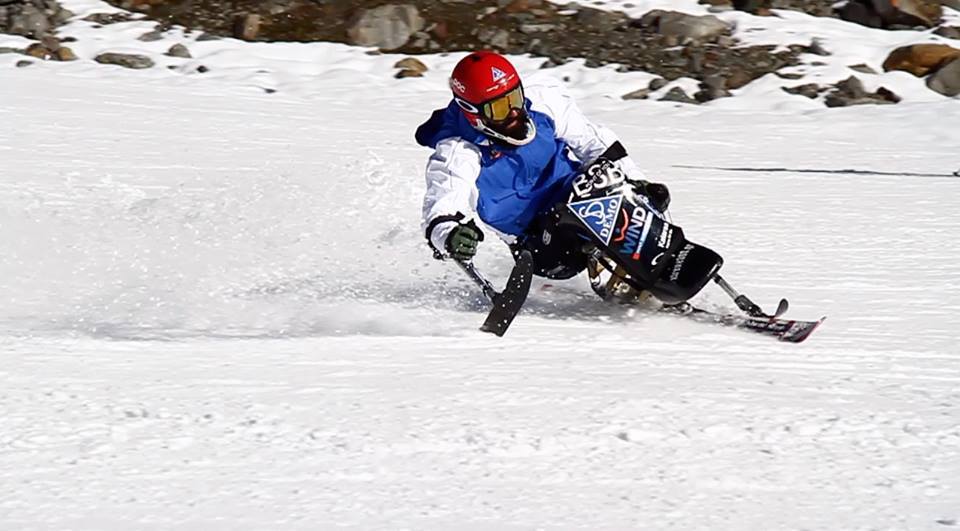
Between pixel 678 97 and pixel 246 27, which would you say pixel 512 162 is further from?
pixel 246 27

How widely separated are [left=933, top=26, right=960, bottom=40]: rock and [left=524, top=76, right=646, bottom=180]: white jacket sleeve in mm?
9624

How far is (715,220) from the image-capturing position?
26.4ft

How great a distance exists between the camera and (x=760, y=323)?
5.21 meters

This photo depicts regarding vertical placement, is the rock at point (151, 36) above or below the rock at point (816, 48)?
below

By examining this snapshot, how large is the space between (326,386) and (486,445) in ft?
2.64

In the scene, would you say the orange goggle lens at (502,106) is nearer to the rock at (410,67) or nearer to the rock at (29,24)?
the rock at (410,67)

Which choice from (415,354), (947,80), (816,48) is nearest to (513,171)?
(415,354)

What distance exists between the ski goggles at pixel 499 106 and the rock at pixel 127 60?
9.24 metres

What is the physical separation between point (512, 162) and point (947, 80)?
8724mm

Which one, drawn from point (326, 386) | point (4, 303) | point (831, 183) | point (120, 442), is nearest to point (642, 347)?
point (326, 386)

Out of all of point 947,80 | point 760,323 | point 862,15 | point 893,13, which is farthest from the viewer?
point 862,15

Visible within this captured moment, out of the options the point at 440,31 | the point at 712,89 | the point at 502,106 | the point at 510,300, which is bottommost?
the point at 440,31

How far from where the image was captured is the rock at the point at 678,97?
13.0m

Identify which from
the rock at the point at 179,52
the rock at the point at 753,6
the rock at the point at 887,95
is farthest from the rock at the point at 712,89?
the rock at the point at 179,52
